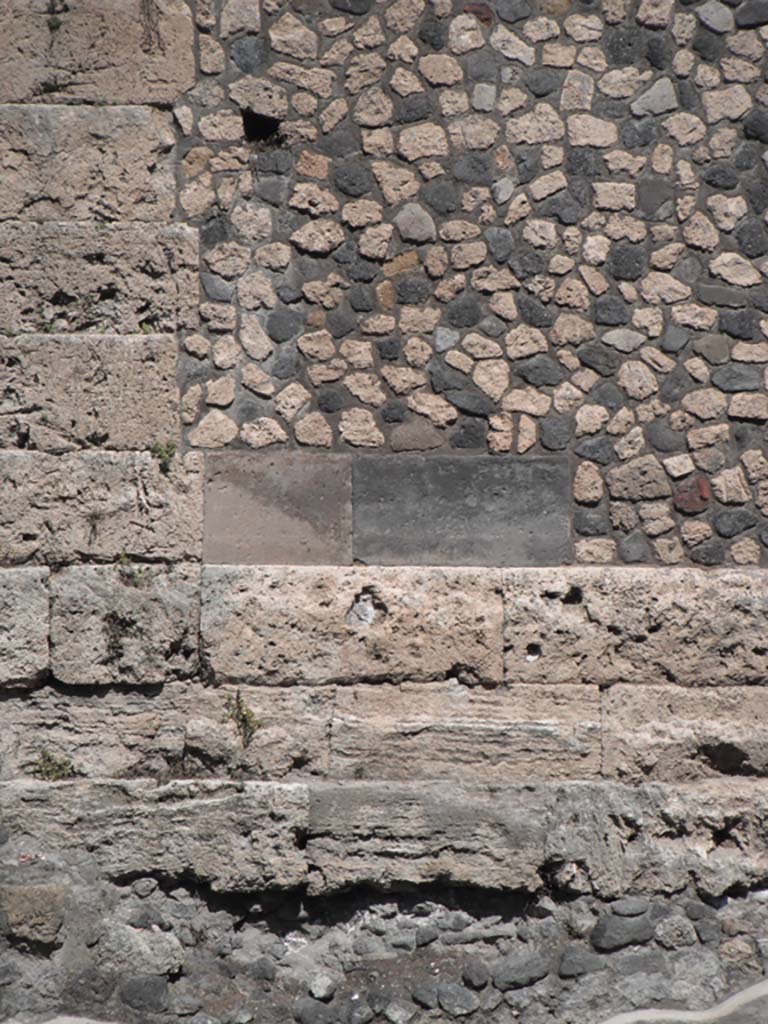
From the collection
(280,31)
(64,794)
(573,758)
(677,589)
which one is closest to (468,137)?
(280,31)

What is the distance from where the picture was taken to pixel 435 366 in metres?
4.62

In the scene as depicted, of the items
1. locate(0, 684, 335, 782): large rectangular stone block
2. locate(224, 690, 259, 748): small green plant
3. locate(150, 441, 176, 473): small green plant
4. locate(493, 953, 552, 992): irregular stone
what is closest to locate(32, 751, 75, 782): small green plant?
locate(0, 684, 335, 782): large rectangular stone block

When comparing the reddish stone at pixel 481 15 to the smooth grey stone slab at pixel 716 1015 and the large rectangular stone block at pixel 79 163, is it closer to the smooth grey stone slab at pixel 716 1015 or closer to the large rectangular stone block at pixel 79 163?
the large rectangular stone block at pixel 79 163

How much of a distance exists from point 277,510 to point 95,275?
108 cm

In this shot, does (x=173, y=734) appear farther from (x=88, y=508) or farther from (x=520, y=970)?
(x=520, y=970)

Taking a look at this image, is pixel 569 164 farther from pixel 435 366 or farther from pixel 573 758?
pixel 573 758

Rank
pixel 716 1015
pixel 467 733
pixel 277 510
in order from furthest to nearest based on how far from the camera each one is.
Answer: pixel 277 510
pixel 467 733
pixel 716 1015

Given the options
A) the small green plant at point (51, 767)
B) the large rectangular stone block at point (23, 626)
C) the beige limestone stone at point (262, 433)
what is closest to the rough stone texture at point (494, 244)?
the beige limestone stone at point (262, 433)

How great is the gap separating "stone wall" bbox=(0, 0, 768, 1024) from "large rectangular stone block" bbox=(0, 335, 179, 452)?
1 centimetres

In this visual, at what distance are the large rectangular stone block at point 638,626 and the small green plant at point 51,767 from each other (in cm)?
160

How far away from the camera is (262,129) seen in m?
4.66

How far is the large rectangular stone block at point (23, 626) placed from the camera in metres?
4.47

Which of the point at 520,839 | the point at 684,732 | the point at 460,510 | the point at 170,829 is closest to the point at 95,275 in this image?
the point at 460,510

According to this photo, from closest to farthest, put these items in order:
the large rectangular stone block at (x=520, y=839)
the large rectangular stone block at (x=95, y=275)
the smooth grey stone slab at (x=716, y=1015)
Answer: the smooth grey stone slab at (x=716, y=1015) → the large rectangular stone block at (x=520, y=839) → the large rectangular stone block at (x=95, y=275)
